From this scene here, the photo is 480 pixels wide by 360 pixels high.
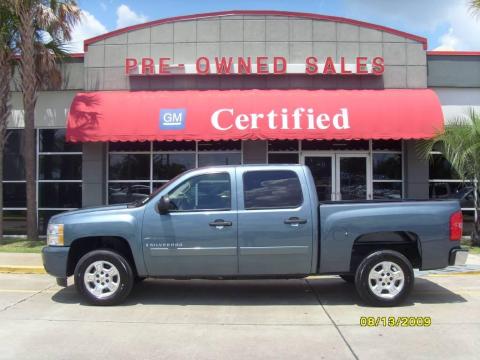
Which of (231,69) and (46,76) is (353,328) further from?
(46,76)

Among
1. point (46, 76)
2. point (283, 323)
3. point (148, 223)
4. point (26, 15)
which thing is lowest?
point (283, 323)

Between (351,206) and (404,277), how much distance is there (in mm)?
1211

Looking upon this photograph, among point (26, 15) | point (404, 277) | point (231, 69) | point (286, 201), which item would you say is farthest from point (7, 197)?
point (404, 277)

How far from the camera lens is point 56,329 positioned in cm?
602

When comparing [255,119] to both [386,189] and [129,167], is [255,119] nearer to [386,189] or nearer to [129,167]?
[129,167]

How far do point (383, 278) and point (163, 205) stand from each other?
126 inches

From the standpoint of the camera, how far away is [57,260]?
7039 mm

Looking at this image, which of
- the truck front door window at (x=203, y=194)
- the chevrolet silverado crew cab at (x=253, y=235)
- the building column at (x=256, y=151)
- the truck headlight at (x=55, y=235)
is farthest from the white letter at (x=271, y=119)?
the truck headlight at (x=55, y=235)

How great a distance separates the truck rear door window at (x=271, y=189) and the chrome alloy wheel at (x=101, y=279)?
210cm

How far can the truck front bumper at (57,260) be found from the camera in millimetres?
7023

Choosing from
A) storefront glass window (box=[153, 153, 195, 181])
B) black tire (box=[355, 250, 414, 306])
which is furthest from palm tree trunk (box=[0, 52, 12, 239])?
black tire (box=[355, 250, 414, 306])

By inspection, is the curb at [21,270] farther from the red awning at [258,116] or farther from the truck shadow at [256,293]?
the red awning at [258,116]

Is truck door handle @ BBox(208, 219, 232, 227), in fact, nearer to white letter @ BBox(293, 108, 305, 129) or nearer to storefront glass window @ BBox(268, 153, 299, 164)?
white letter @ BBox(293, 108, 305, 129)
